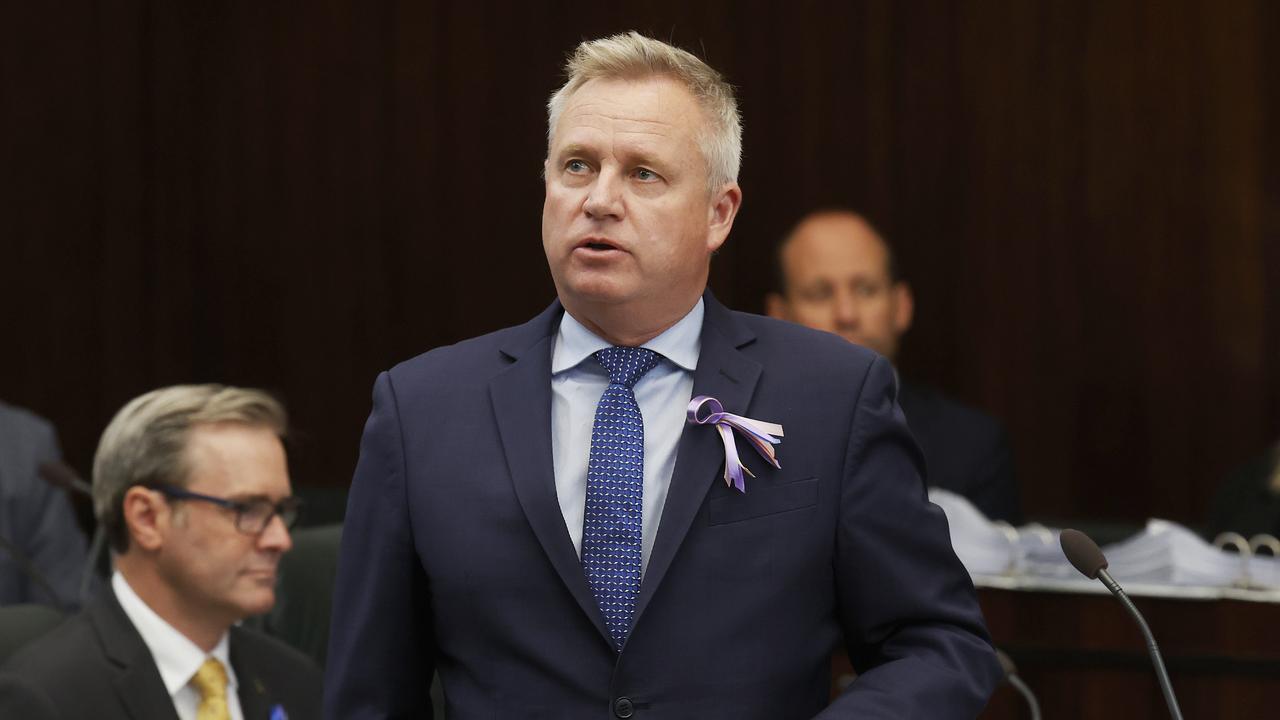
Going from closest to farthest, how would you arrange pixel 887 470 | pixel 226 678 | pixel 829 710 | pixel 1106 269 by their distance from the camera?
pixel 829 710, pixel 887 470, pixel 226 678, pixel 1106 269

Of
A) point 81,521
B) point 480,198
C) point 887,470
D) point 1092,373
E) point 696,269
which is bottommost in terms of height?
point 81,521

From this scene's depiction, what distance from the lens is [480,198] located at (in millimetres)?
6219

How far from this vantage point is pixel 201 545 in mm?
3355

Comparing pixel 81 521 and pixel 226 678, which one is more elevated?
pixel 226 678

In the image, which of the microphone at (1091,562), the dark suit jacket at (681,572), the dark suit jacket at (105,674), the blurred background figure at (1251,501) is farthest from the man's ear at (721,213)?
the blurred background figure at (1251,501)

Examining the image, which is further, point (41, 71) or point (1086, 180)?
point (41, 71)

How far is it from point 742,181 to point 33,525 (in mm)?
2465

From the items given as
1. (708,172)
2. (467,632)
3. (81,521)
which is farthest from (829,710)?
(81,521)

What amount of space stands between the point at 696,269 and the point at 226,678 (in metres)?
1.69

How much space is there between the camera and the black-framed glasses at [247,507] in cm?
339

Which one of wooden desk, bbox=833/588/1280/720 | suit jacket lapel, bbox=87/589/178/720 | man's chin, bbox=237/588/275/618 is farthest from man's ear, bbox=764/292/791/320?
suit jacket lapel, bbox=87/589/178/720

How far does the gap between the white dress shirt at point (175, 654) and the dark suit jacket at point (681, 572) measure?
141cm

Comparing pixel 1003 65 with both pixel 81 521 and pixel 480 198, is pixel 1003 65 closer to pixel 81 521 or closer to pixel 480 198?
pixel 480 198

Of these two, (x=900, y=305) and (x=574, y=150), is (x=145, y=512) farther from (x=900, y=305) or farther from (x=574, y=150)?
(x=900, y=305)
